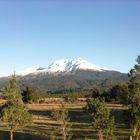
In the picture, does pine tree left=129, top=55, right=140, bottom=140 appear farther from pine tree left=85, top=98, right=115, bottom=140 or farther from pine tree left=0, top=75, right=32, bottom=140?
pine tree left=0, top=75, right=32, bottom=140

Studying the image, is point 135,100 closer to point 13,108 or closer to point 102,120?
point 102,120

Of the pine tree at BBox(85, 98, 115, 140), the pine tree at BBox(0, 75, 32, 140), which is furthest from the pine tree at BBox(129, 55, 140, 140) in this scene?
the pine tree at BBox(0, 75, 32, 140)

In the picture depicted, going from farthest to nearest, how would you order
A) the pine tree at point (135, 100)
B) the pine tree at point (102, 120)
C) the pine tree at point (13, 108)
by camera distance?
the pine tree at point (135, 100) < the pine tree at point (102, 120) < the pine tree at point (13, 108)

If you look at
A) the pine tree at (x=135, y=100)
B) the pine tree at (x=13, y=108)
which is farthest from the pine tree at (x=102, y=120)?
the pine tree at (x=13, y=108)

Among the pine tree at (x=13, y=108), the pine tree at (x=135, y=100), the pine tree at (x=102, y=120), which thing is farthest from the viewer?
the pine tree at (x=135, y=100)

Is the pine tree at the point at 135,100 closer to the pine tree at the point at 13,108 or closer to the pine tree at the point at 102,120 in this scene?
the pine tree at the point at 102,120

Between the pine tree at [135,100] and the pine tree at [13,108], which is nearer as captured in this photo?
the pine tree at [13,108]

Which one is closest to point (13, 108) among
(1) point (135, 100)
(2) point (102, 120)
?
(2) point (102, 120)

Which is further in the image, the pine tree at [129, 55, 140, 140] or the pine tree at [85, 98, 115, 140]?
the pine tree at [129, 55, 140, 140]

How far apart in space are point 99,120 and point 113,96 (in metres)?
120

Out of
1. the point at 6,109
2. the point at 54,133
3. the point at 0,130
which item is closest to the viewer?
the point at 6,109

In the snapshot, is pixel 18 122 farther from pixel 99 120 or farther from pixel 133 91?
pixel 133 91

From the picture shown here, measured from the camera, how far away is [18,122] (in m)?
68.4

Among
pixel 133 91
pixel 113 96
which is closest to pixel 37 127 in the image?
pixel 133 91
